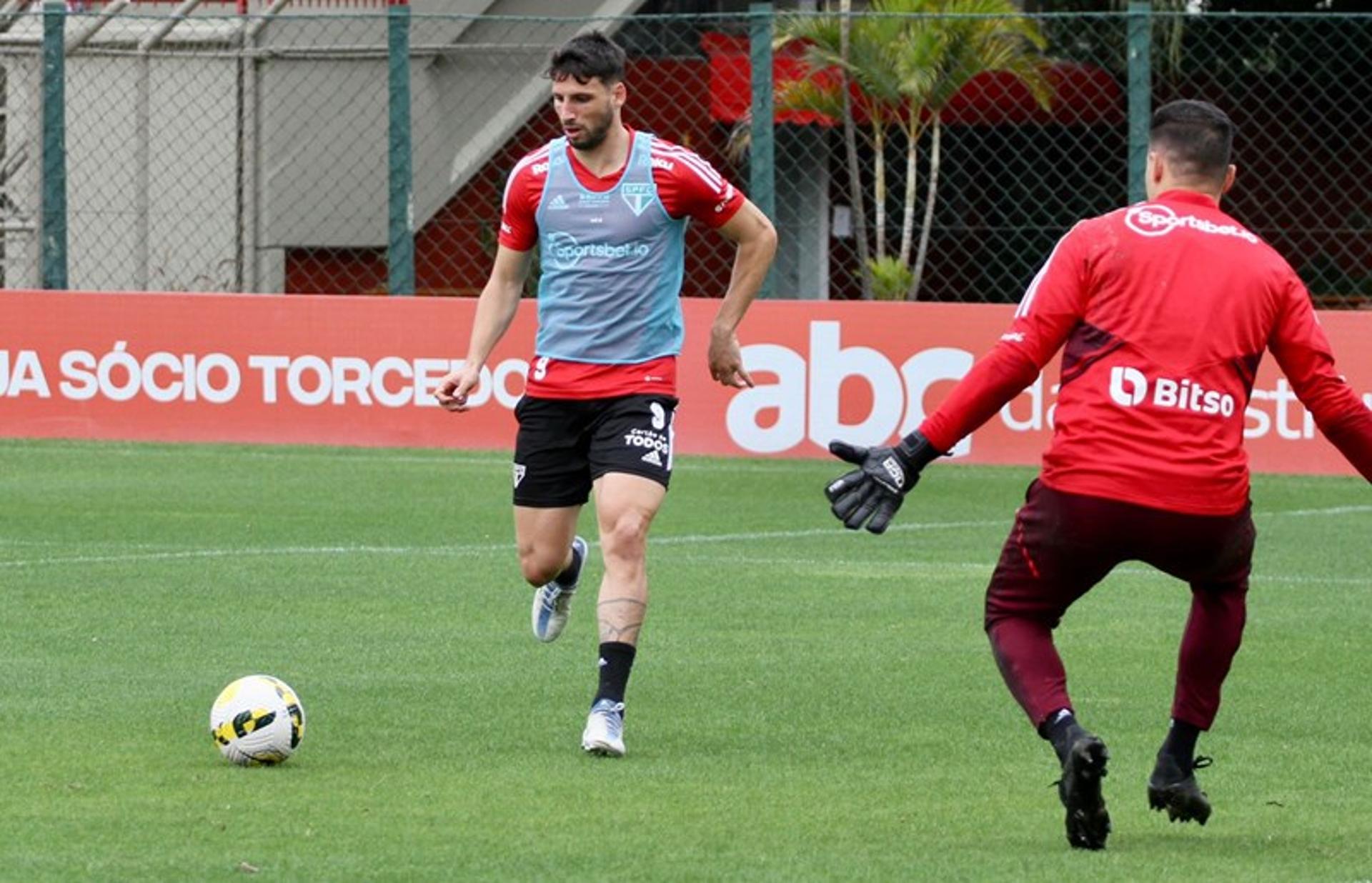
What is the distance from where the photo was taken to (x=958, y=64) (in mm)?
22031

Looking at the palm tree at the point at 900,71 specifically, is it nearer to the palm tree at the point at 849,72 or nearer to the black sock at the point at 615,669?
the palm tree at the point at 849,72

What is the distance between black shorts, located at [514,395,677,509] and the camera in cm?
810

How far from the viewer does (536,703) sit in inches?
332

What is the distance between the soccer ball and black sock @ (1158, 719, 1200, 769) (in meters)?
2.36

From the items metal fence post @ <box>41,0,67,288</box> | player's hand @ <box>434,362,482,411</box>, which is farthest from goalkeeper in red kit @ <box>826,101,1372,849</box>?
metal fence post @ <box>41,0,67,288</box>

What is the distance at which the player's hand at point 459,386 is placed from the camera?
8.19m

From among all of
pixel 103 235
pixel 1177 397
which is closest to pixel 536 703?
pixel 1177 397

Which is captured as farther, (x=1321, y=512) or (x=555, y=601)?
(x=1321, y=512)

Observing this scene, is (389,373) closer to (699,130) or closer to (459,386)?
(699,130)

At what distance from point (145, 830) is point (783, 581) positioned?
5.79 metres

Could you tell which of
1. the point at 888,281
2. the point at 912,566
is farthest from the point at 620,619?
the point at 888,281

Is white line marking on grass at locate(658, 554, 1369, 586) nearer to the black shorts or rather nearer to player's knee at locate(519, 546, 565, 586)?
player's knee at locate(519, 546, 565, 586)

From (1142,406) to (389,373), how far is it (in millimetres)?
11392

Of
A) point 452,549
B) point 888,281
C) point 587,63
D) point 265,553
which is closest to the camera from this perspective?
point 587,63
